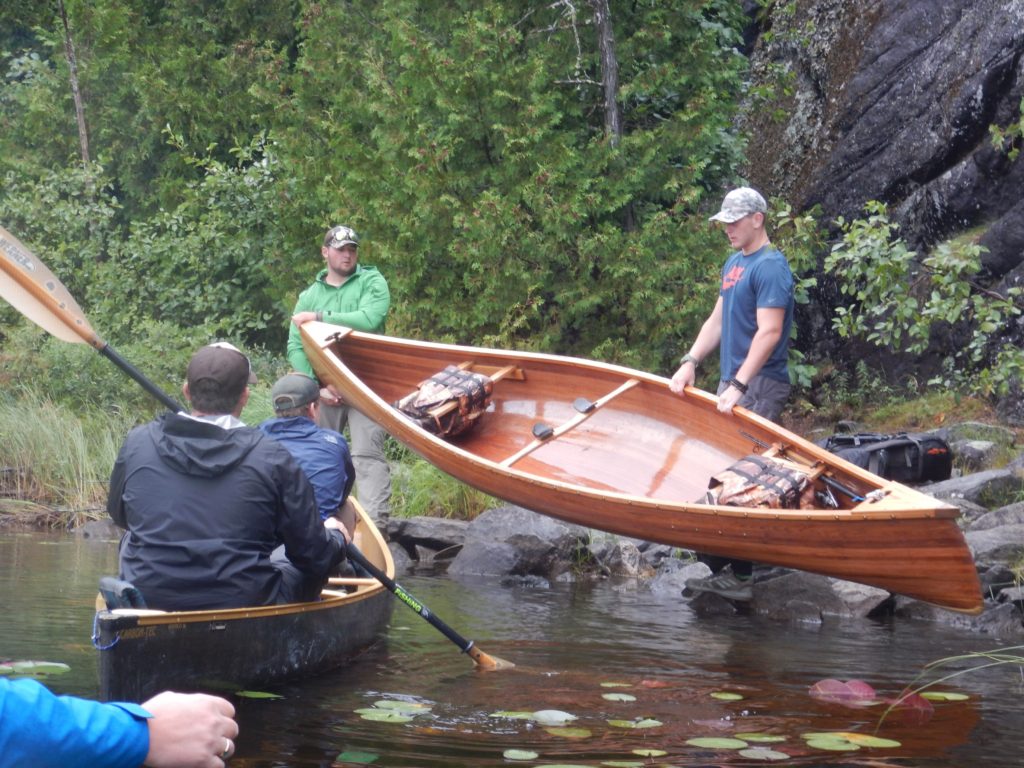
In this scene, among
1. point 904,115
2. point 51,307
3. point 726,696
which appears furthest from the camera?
point 904,115

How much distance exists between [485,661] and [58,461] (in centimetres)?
685

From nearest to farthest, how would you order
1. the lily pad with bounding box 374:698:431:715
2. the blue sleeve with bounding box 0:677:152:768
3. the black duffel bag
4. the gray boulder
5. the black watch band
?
the blue sleeve with bounding box 0:677:152:768 → the lily pad with bounding box 374:698:431:715 → the black watch band → the black duffel bag → the gray boulder

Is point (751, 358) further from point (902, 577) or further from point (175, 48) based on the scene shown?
point (175, 48)

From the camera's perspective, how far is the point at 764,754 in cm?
411

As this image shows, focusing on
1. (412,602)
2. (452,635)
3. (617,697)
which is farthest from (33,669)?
(617,697)

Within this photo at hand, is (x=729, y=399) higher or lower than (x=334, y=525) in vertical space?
higher

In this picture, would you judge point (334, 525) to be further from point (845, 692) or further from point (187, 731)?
point (187, 731)

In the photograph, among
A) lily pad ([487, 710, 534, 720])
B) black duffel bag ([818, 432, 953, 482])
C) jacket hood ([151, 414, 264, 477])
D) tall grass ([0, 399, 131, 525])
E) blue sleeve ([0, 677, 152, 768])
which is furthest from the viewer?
tall grass ([0, 399, 131, 525])

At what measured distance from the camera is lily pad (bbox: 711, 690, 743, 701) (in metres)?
5.03

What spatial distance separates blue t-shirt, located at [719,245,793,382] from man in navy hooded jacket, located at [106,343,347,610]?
3146 millimetres

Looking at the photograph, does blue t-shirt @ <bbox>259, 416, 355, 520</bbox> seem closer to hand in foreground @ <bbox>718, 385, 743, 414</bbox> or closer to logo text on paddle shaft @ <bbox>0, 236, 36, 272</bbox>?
logo text on paddle shaft @ <bbox>0, 236, 36, 272</bbox>

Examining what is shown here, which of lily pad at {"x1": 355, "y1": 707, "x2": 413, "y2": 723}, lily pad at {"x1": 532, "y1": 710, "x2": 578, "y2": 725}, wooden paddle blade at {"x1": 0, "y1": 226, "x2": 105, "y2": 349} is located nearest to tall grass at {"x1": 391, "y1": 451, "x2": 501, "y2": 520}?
wooden paddle blade at {"x1": 0, "y1": 226, "x2": 105, "y2": 349}

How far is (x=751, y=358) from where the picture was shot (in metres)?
6.79

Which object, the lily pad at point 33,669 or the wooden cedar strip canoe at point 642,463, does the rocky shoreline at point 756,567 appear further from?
the lily pad at point 33,669
